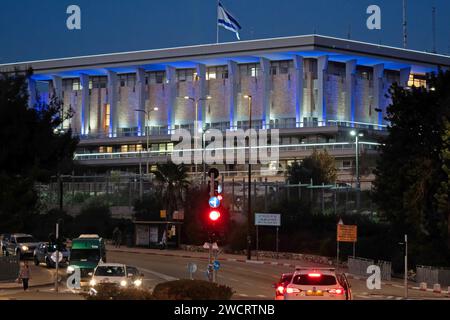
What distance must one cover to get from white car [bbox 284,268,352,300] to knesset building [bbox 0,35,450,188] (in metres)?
94.8

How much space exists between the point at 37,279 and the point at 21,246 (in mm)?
12820

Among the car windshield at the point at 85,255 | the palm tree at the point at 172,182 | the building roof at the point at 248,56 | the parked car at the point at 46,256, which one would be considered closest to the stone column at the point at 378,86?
the building roof at the point at 248,56

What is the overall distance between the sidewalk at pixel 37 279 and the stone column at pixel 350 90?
3389 inches

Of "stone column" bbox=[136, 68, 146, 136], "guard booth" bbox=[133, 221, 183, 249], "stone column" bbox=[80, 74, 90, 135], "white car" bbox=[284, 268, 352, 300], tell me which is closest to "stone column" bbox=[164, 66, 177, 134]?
"stone column" bbox=[136, 68, 146, 136]

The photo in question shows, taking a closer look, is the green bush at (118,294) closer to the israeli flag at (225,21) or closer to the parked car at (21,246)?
the parked car at (21,246)

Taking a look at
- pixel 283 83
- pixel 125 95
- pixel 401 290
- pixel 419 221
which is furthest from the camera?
pixel 125 95

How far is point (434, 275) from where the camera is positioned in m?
49.2

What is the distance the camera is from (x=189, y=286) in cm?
2448

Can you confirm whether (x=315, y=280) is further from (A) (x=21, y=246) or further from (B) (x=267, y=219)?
(B) (x=267, y=219)

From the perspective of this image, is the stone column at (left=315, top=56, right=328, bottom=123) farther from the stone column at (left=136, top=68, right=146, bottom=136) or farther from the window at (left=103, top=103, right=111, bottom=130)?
the window at (left=103, top=103, right=111, bottom=130)

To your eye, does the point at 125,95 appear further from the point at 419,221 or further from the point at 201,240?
the point at 419,221

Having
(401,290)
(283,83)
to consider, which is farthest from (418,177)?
(283,83)

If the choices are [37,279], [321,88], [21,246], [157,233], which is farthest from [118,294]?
[321,88]

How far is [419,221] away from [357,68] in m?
91.8
